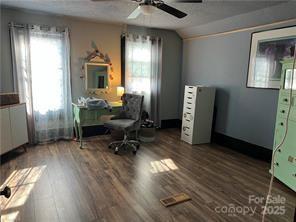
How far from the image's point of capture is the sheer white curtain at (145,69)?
4625mm

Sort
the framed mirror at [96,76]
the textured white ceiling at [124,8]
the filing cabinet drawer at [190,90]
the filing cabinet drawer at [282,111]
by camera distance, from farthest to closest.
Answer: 1. the framed mirror at [96,76]
2. the filing cabinet drawer at [190,90]
3. the textured white ceiling at [124,8]
4. the filing cabinet drawer at [282,111]

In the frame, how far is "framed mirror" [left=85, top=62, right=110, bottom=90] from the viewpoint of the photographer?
4.25 metres

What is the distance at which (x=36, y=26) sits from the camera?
3695 mm

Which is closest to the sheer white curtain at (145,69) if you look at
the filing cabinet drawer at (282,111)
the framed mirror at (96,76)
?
the framed mirror at (96,76)

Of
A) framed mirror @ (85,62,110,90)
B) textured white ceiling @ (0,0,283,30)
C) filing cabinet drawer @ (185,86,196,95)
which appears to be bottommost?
filing cabinet drawer @ (185,86,196,95)

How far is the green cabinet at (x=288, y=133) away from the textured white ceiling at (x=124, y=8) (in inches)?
42.6

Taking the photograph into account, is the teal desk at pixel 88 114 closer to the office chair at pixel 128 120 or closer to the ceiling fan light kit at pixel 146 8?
the office chair at pixel 128 120

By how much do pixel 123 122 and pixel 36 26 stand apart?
2246mm

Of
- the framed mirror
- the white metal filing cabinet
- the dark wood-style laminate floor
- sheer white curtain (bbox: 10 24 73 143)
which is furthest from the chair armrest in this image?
the white metal filing cabinet

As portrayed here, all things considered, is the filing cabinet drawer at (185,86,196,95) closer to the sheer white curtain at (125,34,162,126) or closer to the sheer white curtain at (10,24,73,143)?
the sheer white curtain at (125,34,162,126)

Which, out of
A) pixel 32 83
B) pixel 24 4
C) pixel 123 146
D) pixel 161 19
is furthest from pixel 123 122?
pixel 24 4

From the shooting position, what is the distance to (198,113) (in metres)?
4.09

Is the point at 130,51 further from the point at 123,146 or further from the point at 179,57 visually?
the point at 123,146

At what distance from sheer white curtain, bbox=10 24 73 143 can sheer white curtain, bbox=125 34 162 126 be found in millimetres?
1278
